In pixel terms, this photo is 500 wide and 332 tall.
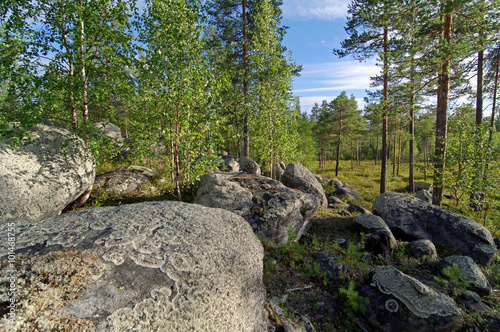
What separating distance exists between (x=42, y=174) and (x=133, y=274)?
553 cm

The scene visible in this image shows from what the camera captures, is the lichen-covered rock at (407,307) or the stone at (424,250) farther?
the stone at (424,250)

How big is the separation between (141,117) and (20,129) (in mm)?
2869

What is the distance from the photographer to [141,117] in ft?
23.6

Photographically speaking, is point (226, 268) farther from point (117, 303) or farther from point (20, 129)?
point (20, 129)

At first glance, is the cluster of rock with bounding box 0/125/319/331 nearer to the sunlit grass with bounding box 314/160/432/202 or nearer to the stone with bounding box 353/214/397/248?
the stone with bounding box 353/214/397/248

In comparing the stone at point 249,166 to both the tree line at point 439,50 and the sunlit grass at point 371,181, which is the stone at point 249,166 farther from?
the sunlit grass at point 371,181

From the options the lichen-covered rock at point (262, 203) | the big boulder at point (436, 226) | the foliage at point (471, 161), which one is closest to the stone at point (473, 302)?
the big boulder at point (436, 226)

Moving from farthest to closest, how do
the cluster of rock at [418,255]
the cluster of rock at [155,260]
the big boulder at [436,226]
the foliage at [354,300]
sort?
the big boulder at [436,226], the foliage at [354,300], the cluster of rock at [418,255], the cluster of rock at [155,260]

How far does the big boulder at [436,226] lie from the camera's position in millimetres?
7005

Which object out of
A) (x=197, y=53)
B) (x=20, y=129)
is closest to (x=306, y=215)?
(x=197, y=53)

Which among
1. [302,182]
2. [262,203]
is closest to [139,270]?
[262,203]

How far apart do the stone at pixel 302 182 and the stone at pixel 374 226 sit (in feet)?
11.2

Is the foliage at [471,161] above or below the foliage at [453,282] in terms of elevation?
above

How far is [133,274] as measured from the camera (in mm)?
2322
